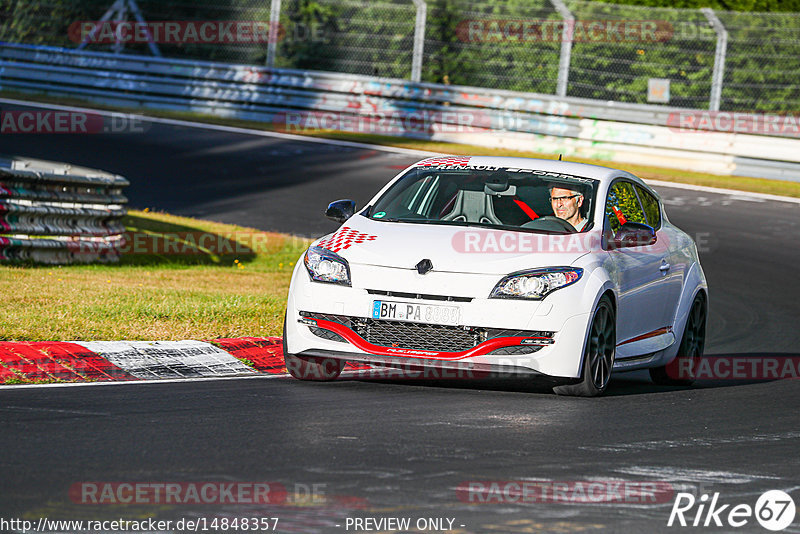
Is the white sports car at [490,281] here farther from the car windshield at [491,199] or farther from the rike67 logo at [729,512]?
the rike67 logo at [729,512]

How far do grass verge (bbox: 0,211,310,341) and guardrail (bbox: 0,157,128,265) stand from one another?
172 mm

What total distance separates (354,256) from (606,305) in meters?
1.62

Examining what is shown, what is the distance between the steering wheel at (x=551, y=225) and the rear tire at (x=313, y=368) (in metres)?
1.56

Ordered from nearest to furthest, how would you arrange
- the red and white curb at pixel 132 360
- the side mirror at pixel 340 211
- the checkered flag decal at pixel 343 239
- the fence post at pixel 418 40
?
the red and white curb at pixel 132 360 < the checkered flag decal at pixel 343 239 < the side mirror at pixel 340 211 < the fence post at pixel 418 40

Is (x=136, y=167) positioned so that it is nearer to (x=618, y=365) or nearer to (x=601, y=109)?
(x=601, y=109)

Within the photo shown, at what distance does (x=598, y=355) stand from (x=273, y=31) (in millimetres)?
21109

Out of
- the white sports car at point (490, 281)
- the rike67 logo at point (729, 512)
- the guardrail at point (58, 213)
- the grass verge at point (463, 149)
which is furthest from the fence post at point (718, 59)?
the rike67 logo at point (729, 512)

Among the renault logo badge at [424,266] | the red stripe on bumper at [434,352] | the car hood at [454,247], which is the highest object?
the car hood at [454,247]

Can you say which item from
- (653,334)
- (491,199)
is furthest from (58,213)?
(653,334)

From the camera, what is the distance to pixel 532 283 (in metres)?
8.50

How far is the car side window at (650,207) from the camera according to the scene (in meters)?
10.5

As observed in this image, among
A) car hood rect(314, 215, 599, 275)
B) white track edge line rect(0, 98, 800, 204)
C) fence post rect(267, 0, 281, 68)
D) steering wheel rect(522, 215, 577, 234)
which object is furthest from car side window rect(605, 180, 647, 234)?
fence post rect(267, 0, 281, 68)

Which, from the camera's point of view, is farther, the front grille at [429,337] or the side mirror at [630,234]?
the side mirror at [630,234]

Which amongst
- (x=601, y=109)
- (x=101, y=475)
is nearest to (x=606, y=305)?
(x=101, y=475)
